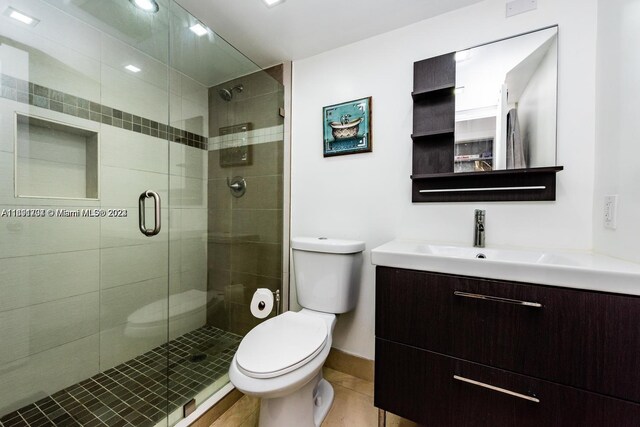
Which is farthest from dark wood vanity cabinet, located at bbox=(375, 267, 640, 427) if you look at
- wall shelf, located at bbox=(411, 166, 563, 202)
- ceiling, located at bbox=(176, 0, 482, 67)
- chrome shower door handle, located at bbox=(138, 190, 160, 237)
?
ceiling, located at bbox=(176, 0, 482, 67)

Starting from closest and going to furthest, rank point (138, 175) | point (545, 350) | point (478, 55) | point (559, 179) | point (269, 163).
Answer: point (545, 350) < point (559, 179) < point (478, 55) < point (138, 175) < point (269, 163)

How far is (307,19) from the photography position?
1411 millimetres

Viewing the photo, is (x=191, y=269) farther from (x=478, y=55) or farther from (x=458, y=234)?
(x=478, y=55)

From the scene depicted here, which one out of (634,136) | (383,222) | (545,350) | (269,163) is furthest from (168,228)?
(634,136)

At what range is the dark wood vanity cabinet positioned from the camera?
719 mm

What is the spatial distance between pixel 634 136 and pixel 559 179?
0.29m

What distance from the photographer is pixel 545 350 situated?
0.79 meters

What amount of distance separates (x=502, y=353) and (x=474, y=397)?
20 centimetres

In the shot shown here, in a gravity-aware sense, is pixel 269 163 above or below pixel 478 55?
below

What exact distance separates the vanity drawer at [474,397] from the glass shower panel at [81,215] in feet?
3.51

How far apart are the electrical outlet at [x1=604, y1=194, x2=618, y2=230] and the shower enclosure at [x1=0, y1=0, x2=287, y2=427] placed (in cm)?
175

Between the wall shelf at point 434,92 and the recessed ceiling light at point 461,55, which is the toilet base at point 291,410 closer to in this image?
the wall shelf at point 434,92

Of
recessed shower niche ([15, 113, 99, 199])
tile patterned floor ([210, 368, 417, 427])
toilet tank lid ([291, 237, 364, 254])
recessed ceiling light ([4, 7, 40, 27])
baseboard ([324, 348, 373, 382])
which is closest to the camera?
recessed ceiling light ([4, 7, 40, 27])

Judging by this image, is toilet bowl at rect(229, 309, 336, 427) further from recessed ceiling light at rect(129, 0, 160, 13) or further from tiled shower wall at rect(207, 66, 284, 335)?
recessed ceiling light at rect(129, 0, 160, 13)
